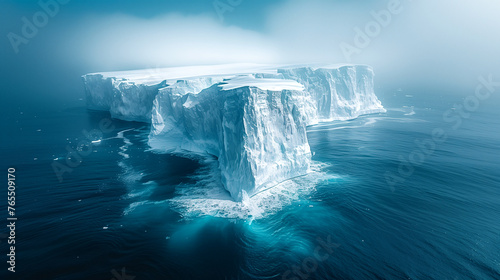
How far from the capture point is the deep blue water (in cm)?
1697

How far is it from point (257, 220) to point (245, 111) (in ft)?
40.5

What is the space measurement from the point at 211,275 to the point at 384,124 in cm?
5925

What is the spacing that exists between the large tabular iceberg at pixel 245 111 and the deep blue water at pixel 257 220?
3.75 metres

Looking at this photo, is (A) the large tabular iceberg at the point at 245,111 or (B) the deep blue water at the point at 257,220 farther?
(A) the large tabular iceberg at the point at 245,111

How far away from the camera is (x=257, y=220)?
73.7 ft

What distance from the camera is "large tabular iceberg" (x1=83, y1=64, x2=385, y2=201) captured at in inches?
1093

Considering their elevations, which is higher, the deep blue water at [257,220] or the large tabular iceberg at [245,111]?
the large tabular iceberg at [245,111]

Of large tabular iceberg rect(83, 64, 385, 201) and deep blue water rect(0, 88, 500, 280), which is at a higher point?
large tabular iceberg rect(83, 64, 385, 201)

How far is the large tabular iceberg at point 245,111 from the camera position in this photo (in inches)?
1093

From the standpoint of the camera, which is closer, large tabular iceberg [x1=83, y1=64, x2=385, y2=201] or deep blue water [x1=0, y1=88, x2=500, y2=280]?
deep blue water [x1=0, y1=88, x2=500, y2=280]

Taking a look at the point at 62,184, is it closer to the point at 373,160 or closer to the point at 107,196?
the point at 107,196

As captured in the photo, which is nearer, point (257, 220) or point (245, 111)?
point (257, 220)

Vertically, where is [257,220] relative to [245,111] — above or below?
below

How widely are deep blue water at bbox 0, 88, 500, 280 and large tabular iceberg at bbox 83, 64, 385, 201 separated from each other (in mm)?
3754
